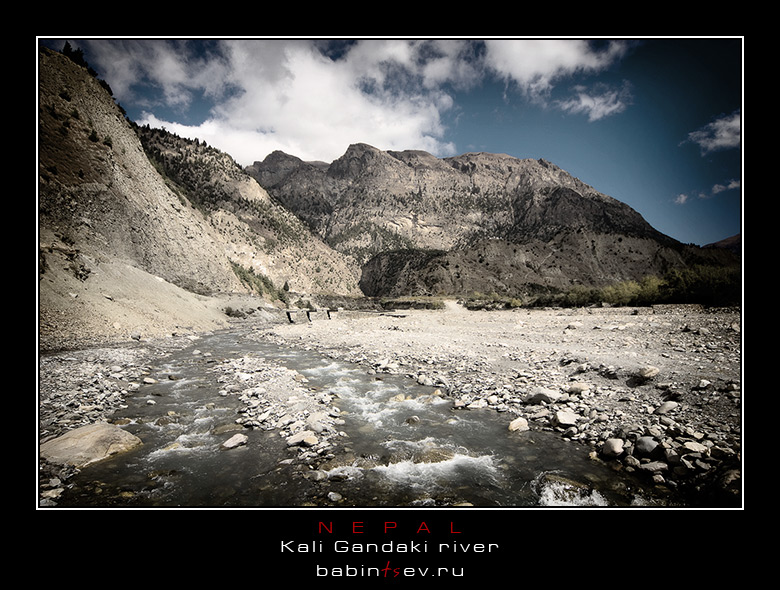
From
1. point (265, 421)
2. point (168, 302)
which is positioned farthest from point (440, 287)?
point (265, 421)

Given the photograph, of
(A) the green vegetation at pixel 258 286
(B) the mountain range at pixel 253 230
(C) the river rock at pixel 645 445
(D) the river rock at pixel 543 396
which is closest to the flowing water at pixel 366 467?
(C) the river rock at pixel 645 445

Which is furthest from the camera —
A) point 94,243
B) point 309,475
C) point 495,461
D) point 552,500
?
point 94,243

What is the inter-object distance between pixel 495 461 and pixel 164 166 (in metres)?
100

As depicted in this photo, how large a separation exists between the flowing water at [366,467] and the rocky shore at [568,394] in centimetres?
39

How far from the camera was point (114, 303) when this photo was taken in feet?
59.0

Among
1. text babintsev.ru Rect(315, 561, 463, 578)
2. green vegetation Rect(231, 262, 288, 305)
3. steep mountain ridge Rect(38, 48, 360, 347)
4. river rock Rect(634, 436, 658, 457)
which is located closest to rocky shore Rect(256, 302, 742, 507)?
Result: river rock Rect(634, 436, 658, 457)

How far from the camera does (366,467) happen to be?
4918 mm

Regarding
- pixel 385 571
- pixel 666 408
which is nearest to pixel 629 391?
pixel 666 408

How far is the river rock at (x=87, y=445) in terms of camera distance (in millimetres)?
4645

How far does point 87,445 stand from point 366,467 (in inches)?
185

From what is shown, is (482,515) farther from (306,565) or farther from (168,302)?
(168,302)

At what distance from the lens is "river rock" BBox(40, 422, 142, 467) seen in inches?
183

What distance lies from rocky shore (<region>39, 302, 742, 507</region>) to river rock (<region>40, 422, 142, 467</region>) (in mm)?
226

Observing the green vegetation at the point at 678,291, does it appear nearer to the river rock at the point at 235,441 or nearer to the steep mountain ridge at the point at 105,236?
the river rock at the point at 235,441
